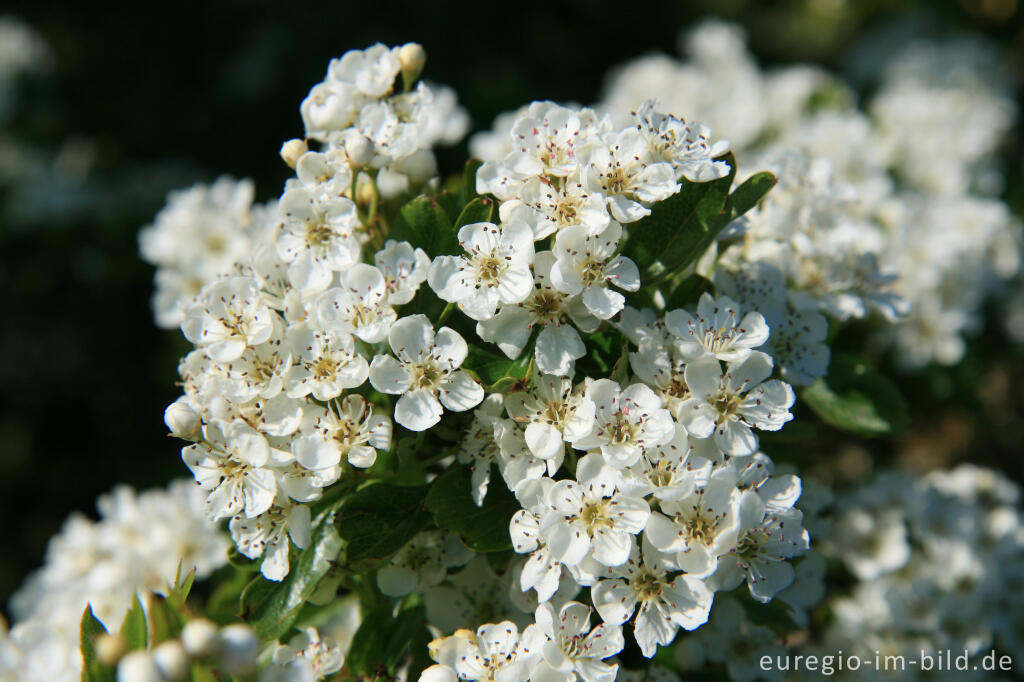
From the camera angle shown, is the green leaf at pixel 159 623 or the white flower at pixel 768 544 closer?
the green leaf at pixel 159 623

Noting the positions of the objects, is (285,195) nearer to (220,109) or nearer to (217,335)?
(217,335)

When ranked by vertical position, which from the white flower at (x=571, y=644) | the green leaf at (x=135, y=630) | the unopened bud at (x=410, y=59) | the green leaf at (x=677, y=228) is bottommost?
the white flower at (x=571, y=644)

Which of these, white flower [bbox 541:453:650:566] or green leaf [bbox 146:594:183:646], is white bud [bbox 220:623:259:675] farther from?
white flower [bbox 541:453:650:566]

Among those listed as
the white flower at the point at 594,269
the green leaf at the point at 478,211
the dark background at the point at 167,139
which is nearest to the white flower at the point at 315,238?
the green leaf at the point at 478,211

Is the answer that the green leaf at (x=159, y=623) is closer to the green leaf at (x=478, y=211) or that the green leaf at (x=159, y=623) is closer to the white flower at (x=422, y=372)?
the white flower at (x=422, y=372)

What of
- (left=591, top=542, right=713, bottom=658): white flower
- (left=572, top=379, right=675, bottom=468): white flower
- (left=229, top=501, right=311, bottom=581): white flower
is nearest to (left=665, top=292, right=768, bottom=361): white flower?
(left=572, top=379, right=675, bottom=468): white flower

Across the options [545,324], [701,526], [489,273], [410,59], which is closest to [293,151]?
[410,59]

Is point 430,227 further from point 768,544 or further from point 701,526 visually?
point 768,544
